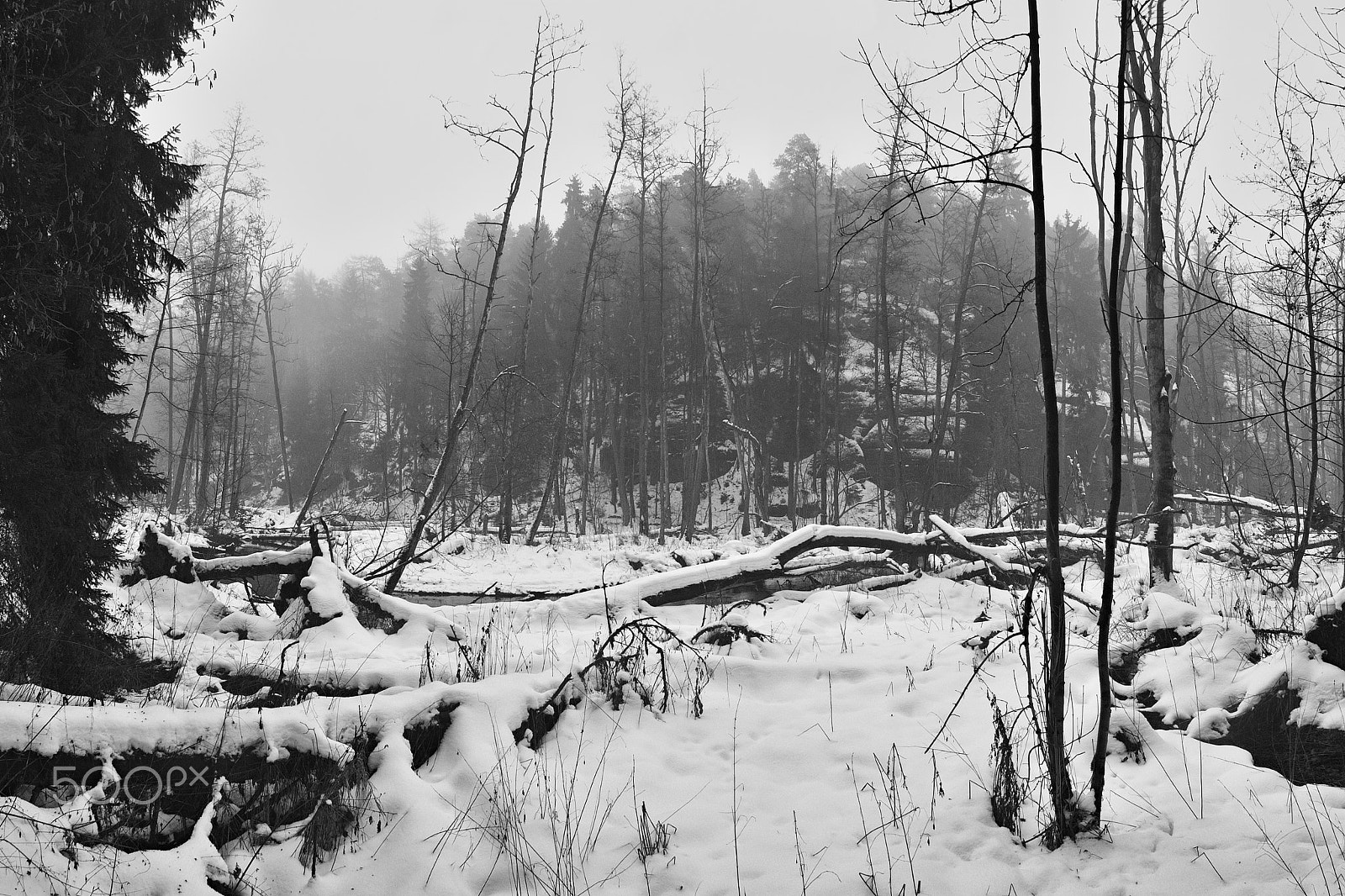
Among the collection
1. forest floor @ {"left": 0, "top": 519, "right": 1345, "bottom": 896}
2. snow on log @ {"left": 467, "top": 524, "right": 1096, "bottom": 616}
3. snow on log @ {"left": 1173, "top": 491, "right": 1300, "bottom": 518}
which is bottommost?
forest floor @ {"left": 0, "top": 519, "right": 1345, "bottom": 896}

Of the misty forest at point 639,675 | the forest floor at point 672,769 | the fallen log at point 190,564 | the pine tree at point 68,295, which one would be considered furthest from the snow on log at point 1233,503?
the pine tree at point 68,295

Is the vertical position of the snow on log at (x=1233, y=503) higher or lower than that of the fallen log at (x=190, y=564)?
higher

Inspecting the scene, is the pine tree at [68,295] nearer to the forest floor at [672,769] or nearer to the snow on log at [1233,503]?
the forest floor at [672,769]

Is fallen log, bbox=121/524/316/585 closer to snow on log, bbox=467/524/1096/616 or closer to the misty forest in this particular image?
the misty forest

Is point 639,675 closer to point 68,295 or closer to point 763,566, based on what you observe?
point 763,566

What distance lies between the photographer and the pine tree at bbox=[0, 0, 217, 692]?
444cm

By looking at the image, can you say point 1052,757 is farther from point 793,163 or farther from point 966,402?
point 793,163

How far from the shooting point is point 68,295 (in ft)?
15.7

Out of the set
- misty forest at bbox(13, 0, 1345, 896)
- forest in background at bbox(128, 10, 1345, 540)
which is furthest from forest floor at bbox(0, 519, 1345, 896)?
forest in background at bbox(128, 10, 1345, 540)

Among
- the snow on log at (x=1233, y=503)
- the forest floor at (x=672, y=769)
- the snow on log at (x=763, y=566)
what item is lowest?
the forest floor at (x=672, y=769)

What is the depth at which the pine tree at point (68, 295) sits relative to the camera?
175 inches

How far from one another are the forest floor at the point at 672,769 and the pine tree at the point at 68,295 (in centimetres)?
79

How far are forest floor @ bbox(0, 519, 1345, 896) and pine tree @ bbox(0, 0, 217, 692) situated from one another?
79 cm

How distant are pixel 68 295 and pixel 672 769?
16.9 feet
